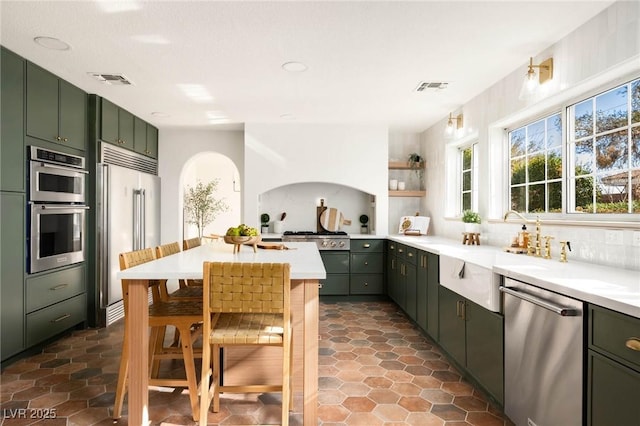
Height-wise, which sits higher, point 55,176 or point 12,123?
point 12,123

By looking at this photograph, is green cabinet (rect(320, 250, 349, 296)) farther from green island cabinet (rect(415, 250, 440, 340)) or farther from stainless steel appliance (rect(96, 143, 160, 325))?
stainless steel appliance (rect(96, 143, 160, 325))

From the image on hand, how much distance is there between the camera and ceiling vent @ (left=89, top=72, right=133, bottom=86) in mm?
3481

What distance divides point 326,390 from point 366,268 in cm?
265

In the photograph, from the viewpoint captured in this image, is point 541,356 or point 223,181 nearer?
point 541,356

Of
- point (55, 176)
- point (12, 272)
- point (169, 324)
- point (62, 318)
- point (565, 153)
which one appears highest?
point (565, 153)

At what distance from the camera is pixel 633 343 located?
135 cm

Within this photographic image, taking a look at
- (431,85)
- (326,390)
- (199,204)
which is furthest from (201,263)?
(199,204)

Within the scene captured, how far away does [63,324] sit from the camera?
11.9 feet

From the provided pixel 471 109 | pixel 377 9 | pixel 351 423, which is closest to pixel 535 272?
pixel 351 423

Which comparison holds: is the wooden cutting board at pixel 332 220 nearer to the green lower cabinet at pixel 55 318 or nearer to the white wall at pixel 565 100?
the white wall at pixel 565 100

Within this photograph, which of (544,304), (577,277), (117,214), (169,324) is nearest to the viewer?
(544,304)

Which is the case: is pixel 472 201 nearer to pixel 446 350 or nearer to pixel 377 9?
pixel 446 350

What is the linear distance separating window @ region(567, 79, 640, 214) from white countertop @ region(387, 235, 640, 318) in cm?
45

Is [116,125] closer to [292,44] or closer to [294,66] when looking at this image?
[294,66]
